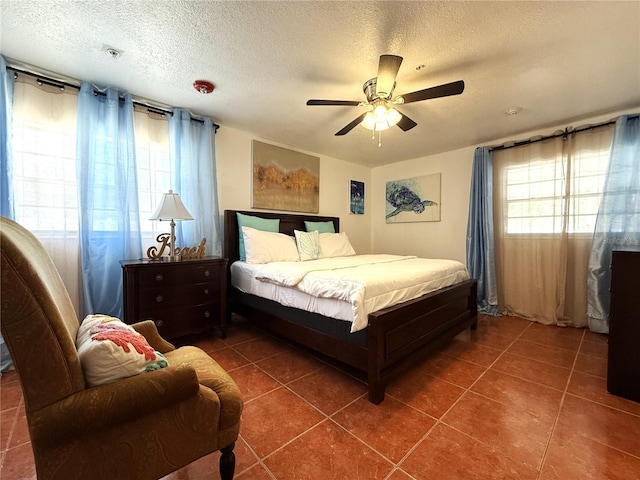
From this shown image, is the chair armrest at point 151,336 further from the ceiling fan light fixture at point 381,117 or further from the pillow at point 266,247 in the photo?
the ceiling fan light fixture at point 381,117

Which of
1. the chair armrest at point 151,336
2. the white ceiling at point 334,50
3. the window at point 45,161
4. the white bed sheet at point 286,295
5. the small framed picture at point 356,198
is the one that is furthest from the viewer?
the small framed picture at point 356,198

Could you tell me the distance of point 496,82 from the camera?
2.25 m

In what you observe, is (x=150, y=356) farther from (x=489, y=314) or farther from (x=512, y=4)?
(x=489, y=314)

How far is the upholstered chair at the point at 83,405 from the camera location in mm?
708

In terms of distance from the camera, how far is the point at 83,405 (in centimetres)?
76

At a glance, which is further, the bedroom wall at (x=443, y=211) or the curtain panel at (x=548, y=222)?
the bedroom wall at (x=443, y=211)

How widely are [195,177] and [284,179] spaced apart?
1.24m

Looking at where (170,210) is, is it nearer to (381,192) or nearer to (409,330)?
(409,330)

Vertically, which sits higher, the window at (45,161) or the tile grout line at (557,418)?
the window at (45,161)

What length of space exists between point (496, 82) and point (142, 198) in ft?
11.0

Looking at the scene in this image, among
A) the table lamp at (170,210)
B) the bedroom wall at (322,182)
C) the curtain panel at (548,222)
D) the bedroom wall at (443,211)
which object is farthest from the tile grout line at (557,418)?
the bedroom wall at (322,182)

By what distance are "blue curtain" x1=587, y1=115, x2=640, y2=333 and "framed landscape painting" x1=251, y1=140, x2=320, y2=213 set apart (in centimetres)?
332

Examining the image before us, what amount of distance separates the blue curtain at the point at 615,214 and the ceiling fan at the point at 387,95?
2.24 m

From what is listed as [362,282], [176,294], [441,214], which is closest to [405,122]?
[362,282]
